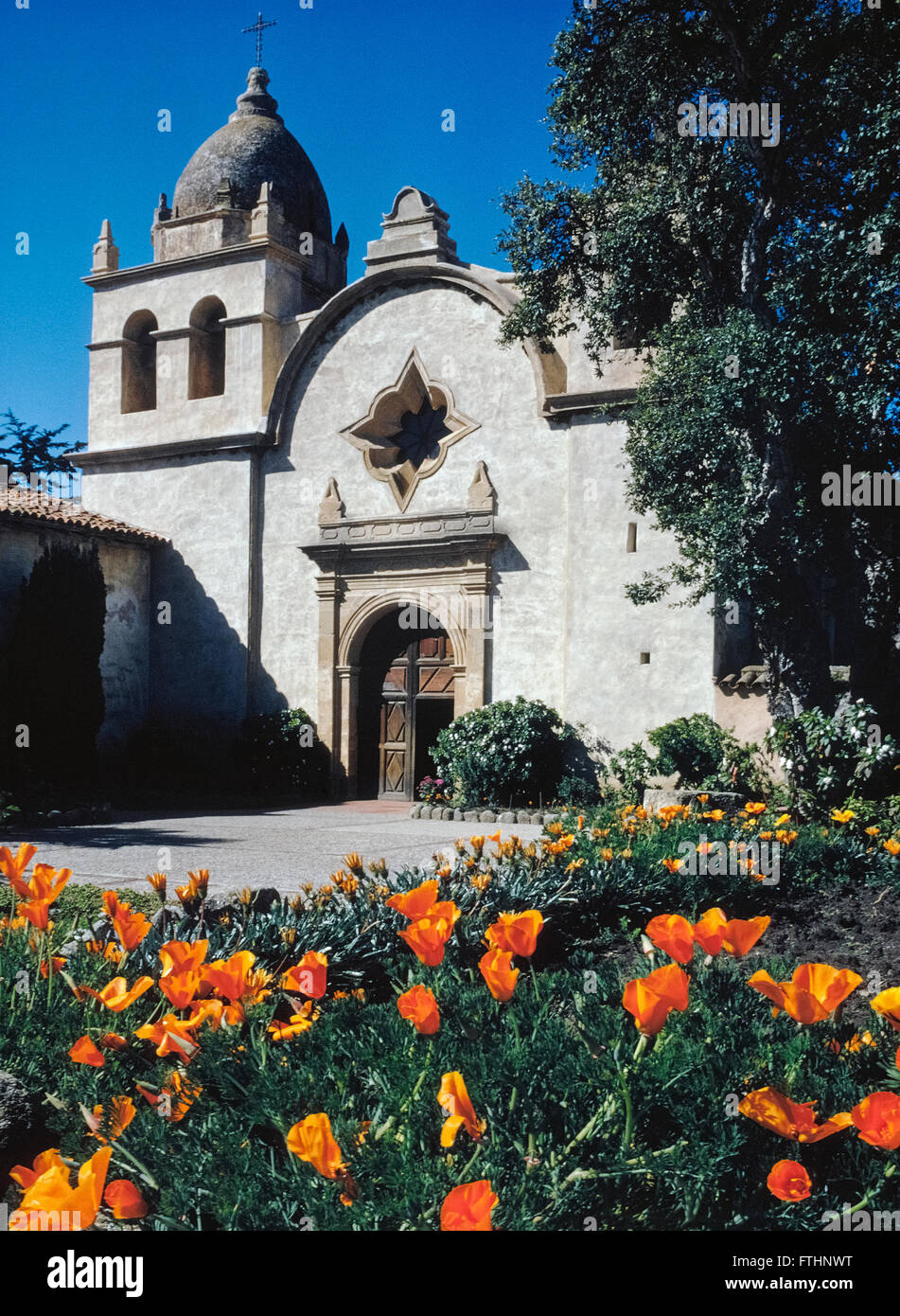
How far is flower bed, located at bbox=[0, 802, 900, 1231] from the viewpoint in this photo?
1977 millimetres

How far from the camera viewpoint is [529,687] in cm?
1546

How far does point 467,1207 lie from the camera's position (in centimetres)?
156

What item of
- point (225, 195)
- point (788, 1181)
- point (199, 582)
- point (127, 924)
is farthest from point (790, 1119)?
point (225, 195)

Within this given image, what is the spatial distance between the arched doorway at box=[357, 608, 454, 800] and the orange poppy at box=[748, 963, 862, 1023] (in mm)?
14849

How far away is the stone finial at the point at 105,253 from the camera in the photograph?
2017cm

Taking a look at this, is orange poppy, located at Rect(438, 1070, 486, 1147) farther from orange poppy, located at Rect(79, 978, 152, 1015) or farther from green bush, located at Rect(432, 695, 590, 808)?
green bush, located at Rect(432, 695, 590, 808)

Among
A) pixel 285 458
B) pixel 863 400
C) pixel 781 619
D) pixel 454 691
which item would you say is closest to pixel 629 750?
pixel 454 691

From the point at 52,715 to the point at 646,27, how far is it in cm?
1171

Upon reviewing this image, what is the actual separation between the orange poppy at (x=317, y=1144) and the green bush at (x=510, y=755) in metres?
12.6

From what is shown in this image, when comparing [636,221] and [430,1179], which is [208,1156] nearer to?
[430,1179]

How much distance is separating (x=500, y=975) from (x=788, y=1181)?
644mm

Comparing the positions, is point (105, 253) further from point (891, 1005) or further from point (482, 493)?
point (891, 1005)

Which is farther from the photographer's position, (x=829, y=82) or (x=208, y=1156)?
(x=829, y=82)
